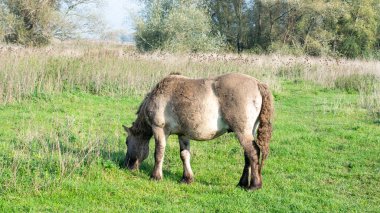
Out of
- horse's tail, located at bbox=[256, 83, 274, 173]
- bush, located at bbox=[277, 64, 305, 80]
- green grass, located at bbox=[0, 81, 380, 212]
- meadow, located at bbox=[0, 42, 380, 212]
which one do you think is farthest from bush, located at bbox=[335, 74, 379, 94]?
horse's tail, located at bbox=[256, 83, 274, 173]

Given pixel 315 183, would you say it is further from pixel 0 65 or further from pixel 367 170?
pixel 0 65

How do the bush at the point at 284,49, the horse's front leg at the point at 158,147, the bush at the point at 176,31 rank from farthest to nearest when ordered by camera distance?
the bush at the point at 284,49 < the bush at the point at 176,31 < the horse's front leg at the point at 158,147

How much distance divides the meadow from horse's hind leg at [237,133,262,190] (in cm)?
18

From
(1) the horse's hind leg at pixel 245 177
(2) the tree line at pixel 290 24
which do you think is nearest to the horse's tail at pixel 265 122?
(1) the horse's hind leg at pixel 245 177

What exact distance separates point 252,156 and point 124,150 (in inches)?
122

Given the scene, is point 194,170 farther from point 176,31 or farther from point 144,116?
point 176,31

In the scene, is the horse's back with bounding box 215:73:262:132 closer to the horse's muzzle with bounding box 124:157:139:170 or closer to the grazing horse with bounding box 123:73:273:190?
the grazing horse with bounding box 123:73:273:190

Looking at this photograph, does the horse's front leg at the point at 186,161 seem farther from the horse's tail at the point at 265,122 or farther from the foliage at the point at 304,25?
the foliage at the point at 304,25

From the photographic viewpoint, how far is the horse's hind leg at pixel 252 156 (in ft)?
22.2

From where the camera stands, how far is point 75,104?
13703 millimetres

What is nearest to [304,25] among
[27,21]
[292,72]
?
[292,72]

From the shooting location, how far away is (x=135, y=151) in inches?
305

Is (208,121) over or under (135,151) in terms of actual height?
over

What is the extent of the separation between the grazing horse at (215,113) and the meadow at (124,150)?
54 cm
